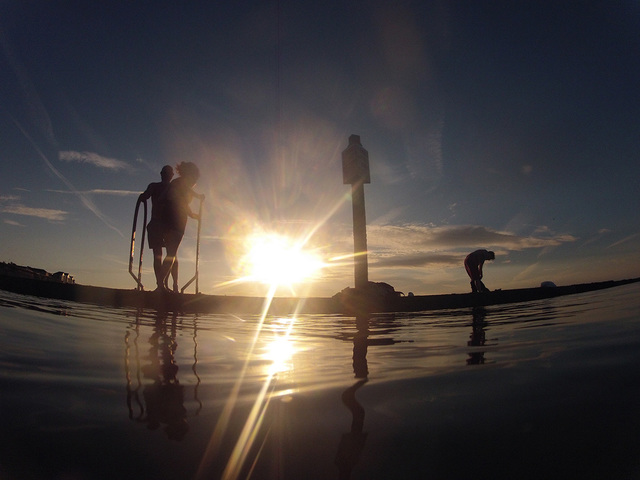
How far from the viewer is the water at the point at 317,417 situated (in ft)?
1.93

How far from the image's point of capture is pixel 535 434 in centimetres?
71

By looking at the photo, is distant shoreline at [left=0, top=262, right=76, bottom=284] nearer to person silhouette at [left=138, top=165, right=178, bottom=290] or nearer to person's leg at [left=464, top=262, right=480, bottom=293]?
person silhouette at [left=138, top=165, right=178, bottom=290]

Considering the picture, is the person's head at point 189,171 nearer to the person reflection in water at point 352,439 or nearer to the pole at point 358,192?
the pole at point 358,192

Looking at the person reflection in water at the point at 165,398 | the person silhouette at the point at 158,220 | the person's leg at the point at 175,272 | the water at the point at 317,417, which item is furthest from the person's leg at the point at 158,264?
the person reflection in water at the point at 165,398

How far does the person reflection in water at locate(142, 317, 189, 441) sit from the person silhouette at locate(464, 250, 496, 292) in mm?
10186

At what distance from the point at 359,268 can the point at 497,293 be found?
337 cm

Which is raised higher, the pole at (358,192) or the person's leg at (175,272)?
the pole at (358,192)

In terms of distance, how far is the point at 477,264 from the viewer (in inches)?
403

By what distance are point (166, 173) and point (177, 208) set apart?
68 cm

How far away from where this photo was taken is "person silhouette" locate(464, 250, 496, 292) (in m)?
10.2

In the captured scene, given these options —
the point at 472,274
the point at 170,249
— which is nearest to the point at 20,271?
the point at 170,249

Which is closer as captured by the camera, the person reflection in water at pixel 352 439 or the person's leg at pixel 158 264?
the person reflection in water at pixel 352 439

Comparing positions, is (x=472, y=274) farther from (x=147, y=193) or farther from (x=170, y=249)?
(x=147, y=193)

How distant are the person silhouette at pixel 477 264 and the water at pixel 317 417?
9305 mm
